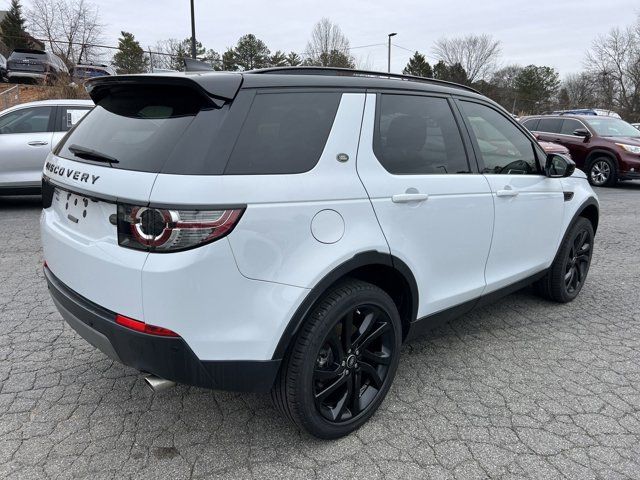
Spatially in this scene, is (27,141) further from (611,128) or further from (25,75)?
(25,75)

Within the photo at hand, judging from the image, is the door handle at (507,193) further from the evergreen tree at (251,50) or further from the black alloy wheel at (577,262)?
the evergreen tree at (251,50)

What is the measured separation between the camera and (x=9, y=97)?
1839 centimetres

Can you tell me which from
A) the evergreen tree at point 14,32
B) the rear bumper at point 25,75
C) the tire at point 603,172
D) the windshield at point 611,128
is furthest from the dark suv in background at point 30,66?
the tire at point 603,172

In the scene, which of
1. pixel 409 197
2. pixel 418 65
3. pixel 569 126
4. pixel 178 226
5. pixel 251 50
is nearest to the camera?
pixel 178 226

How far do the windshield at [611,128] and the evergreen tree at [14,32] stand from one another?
3607 centimetres

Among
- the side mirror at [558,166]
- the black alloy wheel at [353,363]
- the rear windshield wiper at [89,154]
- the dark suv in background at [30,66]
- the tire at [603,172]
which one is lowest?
the black alloy wheel at [353,363]

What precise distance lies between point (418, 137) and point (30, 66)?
2269 centimetres

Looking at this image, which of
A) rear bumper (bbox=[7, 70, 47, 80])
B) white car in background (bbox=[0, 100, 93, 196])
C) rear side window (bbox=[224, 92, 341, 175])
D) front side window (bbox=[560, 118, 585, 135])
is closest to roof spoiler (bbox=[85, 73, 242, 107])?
rear side window (bbox=[224, 92, 341, 175])

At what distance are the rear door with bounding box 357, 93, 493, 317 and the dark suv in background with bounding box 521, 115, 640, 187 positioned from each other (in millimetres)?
10936

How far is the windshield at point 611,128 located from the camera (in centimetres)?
1264

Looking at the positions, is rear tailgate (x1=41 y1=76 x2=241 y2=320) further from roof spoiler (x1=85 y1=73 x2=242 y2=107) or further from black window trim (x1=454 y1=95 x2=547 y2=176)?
black window trim (x1=454 y1=95 x2=547 y2=176)

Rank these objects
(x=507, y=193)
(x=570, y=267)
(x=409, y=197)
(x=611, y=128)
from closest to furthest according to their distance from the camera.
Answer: (x=409, y=197) < (x=507, y=193) < (x=570, y=267) < (x=611, y=128)

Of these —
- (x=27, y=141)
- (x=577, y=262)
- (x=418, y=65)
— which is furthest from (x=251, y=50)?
(x=577, y=262)

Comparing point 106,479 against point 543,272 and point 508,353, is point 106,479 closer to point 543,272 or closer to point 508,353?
point 508,353
